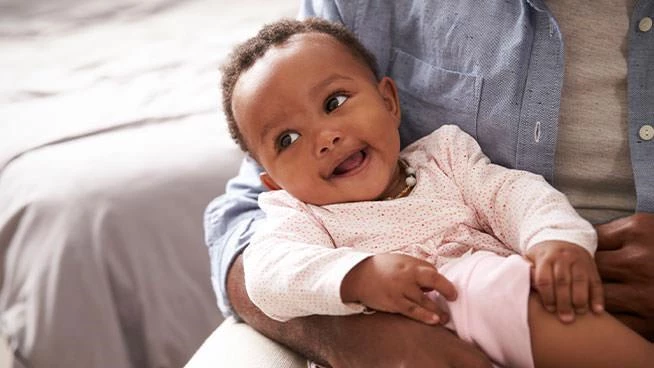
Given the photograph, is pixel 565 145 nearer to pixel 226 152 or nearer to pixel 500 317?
pixel 500 317

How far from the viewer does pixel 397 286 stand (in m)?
A: 0.95

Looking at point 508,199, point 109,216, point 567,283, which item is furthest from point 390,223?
point 109,216

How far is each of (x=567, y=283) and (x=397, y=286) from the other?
19 centimetres

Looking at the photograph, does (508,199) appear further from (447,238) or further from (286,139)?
(286,139)

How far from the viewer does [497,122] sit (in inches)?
46.3

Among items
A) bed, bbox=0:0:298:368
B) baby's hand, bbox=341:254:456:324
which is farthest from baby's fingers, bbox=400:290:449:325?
bed, bbox=0:0:298:368

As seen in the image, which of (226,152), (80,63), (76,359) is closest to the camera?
(76,359)

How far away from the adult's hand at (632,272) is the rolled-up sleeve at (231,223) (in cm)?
51

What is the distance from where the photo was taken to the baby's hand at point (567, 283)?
938mm

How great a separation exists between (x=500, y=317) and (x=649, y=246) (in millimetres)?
218

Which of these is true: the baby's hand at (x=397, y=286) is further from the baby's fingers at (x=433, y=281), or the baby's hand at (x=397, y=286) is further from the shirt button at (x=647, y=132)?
the shirt button at (x=647, y=132)

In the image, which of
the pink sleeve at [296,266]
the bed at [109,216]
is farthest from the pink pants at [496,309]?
the bed at [109,216]

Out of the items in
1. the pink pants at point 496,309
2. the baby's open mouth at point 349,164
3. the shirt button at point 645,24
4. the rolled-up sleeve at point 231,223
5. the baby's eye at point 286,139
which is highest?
the shirt button at point 645,24

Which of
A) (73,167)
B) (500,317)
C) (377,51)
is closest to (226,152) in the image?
(73,167)
